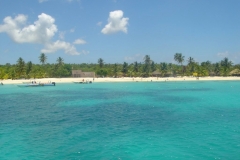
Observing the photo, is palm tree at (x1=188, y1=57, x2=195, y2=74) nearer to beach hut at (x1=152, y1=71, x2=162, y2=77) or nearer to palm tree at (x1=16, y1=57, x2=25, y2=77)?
beach hut at (x1=152, y1=71, x2=162, y2=77)

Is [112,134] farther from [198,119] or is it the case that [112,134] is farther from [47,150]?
[198,119]

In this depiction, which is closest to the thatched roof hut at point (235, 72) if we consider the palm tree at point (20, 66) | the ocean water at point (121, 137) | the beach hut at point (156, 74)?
the beach hut at point (156, 74)

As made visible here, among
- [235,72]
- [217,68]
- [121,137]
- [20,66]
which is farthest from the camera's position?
[235,72]

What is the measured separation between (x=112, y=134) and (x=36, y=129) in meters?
6.04

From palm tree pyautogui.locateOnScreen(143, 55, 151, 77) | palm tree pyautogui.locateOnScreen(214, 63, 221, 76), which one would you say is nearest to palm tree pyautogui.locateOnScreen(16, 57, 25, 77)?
palm tree pyautogui.locateOnScreen(143, 55, 151, 77)

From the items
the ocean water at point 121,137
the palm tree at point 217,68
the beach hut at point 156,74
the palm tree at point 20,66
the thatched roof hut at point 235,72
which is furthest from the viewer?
the beach hut at point 156,74

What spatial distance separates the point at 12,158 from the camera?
12500mm

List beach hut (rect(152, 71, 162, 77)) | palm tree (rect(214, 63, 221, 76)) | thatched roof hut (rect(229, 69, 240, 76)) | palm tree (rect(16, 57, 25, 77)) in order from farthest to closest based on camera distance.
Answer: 1. beach hut (rect(152, 71, 162, 77))
2. thatched roof hut (rect(229, 69, 240, 76))
3. palm tree (rect(214, 63, 221, 76))
4. palm tree (rect(16, 57, 25, 77))

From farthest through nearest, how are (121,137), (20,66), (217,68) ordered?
1. (217,68)
2. (20,66)
3. (121,137)

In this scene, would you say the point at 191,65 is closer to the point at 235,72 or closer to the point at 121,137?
the point at 235,72

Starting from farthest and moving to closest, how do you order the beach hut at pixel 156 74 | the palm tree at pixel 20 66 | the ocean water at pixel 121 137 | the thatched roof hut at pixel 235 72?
the beach hut at pixel 156 74, the thatched roof hut at pixel 235 72, the palm tree at pixel 20 66, the ocean water at pixel 121 137

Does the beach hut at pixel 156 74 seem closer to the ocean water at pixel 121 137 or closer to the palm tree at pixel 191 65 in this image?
the palm tree at pixel 191 65

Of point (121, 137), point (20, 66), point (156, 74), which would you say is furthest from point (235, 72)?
point (121, 137)

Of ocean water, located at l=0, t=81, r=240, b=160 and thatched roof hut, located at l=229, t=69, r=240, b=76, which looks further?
thatched roof hut, located at l=229, t=69, r=240, b=76
